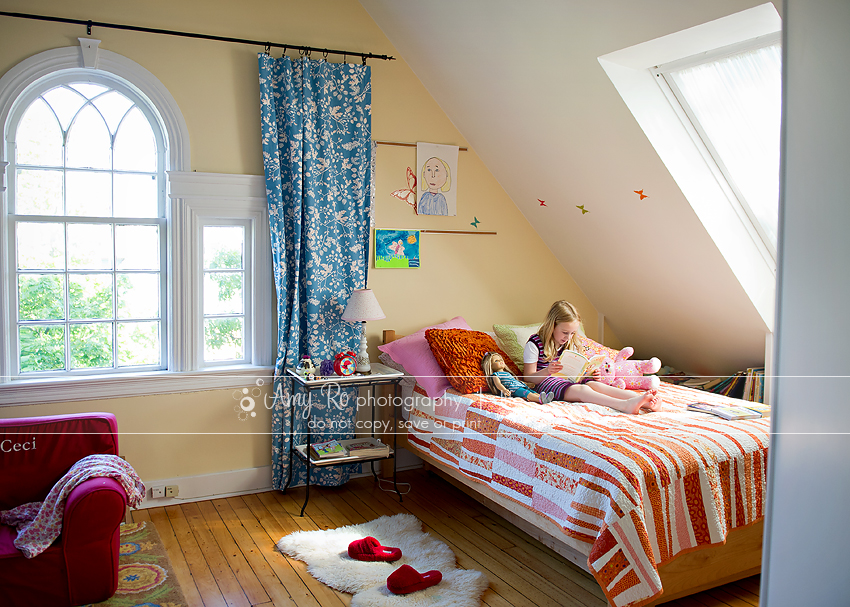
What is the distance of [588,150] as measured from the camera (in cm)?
335

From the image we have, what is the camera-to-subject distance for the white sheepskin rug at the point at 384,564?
2318mm

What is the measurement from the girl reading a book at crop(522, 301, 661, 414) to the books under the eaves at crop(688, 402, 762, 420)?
0.30 meters

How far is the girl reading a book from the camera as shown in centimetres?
313

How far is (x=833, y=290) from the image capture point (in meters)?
0.64

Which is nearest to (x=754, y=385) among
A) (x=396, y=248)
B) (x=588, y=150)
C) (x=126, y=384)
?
(x=588, y=150)

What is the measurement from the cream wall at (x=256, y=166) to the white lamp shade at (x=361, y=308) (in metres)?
0.37

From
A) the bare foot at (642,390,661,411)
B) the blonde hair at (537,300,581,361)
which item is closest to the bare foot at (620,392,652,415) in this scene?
the bare foot at (642,390,661,411)

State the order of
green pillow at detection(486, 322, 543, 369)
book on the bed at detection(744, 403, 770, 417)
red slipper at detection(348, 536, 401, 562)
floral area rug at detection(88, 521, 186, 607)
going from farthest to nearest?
green pillow at detection(486, 322, 543, 369)
book on the bed at detection(744, 403, 770, 417)
red slipper at detection(348, 536, 401, 562)
floral area rug at detection(88, 521, 186, 607)

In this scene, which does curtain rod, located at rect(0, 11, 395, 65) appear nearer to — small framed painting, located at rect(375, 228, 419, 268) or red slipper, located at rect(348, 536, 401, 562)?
small framed painting, located at rect(375, 228, 419, 268)

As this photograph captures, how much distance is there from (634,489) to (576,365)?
133cm

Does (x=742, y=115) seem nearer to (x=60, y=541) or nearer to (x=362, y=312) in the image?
(x=362, y=312)

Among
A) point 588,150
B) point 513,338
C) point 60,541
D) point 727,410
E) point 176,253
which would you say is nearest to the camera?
point 60,541

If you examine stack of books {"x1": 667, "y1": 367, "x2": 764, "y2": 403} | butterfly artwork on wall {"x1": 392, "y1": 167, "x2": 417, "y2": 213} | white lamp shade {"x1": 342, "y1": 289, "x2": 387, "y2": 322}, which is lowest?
stack of books {"x1": 667, "y1": 367, "x2": 764, "y2": 403}

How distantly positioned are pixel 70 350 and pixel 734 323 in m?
3.75
